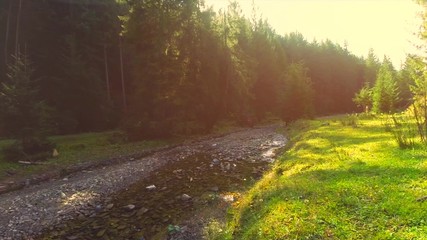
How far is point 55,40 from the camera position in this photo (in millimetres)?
45750

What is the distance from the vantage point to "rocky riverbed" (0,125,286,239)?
13.2m

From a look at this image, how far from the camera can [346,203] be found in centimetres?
985

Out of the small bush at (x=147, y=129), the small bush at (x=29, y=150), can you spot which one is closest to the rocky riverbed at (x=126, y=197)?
the small bush at (x=29, y=150)

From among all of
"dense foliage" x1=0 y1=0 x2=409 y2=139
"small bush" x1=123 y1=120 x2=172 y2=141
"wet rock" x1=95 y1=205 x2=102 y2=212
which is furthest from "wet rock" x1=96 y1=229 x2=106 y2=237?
"small bush" x1=123 y1=120 x2=172 y2=141

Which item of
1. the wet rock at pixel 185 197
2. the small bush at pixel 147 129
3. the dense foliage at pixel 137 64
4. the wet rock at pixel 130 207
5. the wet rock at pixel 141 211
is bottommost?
the wet rock at pixel 141 211

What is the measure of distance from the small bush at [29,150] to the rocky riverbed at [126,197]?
17.4 feet

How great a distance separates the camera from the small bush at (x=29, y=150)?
26047 mm

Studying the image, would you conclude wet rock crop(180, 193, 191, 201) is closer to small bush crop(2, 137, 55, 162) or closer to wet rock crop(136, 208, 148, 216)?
wet rock crop(136, 208, 148, 216)

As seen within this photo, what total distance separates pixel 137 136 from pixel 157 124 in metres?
2.64

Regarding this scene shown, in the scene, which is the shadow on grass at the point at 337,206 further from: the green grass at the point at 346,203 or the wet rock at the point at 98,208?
the wet rock at the point at 98,208

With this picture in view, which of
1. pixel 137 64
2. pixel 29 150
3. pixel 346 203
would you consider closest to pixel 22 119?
pixel 29 150

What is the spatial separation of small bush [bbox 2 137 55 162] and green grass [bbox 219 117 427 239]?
788 inches

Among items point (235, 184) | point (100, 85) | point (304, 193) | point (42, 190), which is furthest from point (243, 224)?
point (100, 85)

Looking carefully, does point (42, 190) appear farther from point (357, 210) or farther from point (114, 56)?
point (114, 56)
